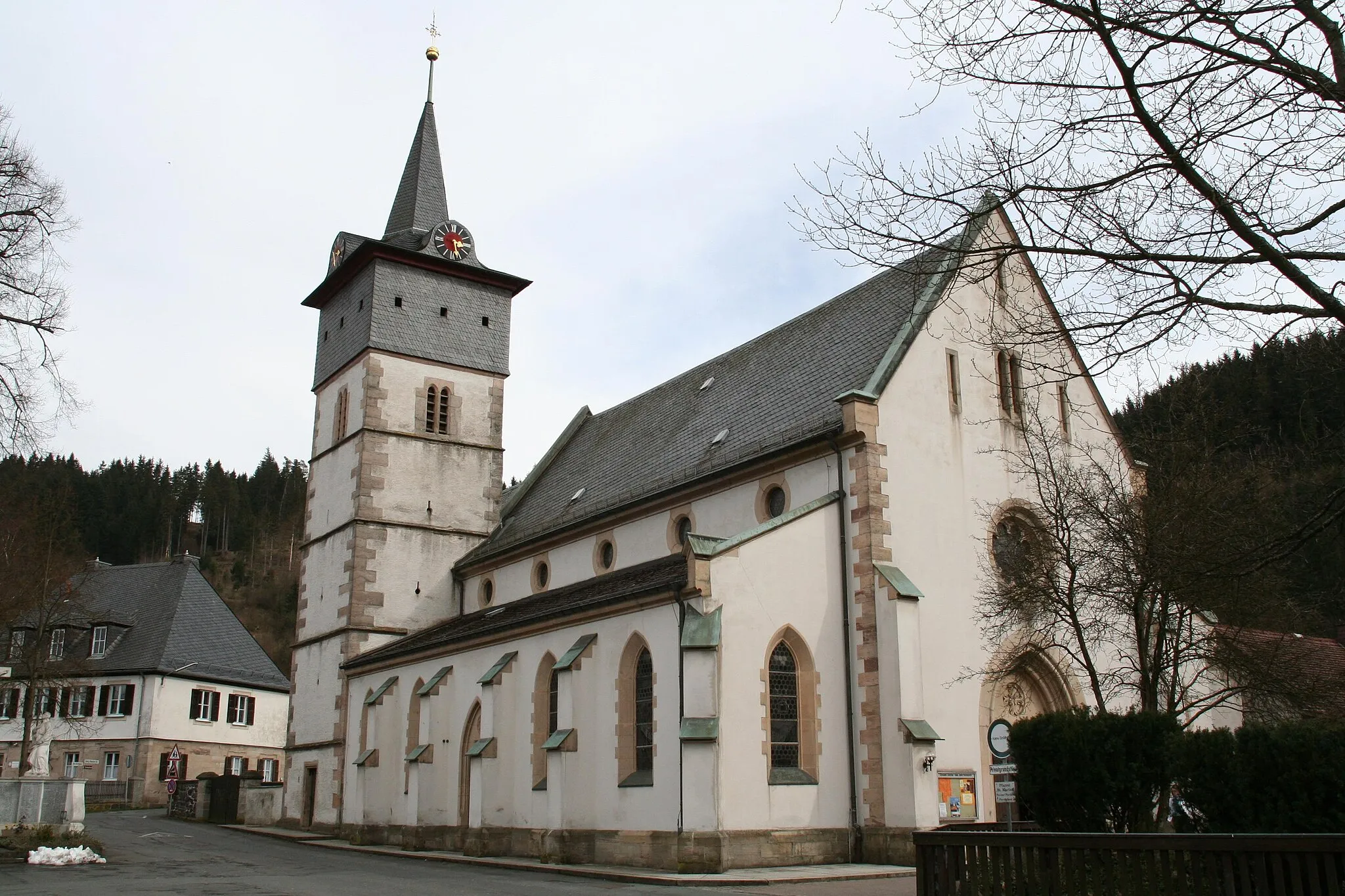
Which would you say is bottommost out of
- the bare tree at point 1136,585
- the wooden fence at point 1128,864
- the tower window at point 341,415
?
the wooden fence at point 1128,864

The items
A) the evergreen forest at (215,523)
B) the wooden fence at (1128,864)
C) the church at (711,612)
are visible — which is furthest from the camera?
the evergreen forest at (215,523)

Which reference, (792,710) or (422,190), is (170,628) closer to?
(422,190)

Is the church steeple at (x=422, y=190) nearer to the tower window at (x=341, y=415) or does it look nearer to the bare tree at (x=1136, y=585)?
the tower window at (x=341, y=415)

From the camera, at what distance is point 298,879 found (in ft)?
56.7

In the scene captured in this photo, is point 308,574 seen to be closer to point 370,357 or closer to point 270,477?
point 370,357

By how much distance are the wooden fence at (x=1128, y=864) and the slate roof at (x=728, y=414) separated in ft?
31.2

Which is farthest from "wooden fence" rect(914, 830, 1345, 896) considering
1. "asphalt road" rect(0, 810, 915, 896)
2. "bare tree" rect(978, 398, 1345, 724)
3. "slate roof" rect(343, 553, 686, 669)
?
"slate roof" rect(343, 553, 686, 669)

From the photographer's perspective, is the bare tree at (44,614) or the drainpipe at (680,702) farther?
the bare tree at (44,614)

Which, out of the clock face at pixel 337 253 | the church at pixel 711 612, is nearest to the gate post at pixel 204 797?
the church at pixel 711 612

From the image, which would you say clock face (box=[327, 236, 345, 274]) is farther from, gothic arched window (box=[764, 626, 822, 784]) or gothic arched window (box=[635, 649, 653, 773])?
gothic arched window (box=[764, 626, 822, 784])

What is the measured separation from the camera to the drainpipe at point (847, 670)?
18953 mm

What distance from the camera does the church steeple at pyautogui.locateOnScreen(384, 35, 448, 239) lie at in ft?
120

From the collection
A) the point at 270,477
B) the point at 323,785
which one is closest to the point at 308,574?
the point at 323,785

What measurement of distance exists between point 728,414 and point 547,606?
588 centimetres
